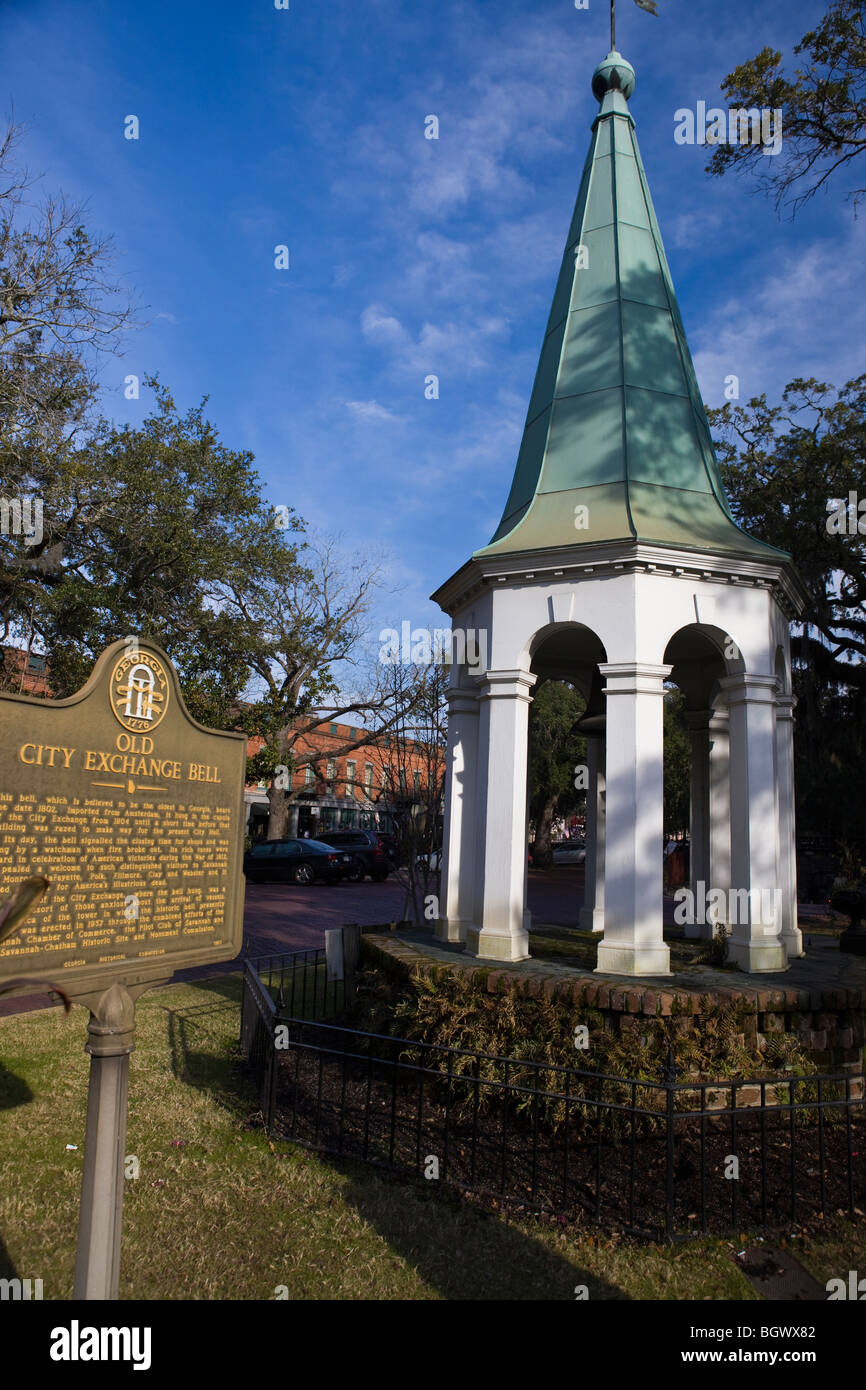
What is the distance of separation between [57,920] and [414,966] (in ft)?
14.4

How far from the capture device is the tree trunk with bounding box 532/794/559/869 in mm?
41031

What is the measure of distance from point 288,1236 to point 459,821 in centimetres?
522

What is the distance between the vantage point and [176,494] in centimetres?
1574

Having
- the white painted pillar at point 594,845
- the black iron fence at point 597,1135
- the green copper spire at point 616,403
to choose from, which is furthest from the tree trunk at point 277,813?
the black iron fence at point 597,1135

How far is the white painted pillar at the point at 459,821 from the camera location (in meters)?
9.02

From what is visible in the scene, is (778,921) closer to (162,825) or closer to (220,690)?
(162,825)

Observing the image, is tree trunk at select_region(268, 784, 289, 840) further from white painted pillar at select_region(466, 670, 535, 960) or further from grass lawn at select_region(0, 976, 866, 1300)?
grass lawn at select_region(0, 976, 866, 1300)

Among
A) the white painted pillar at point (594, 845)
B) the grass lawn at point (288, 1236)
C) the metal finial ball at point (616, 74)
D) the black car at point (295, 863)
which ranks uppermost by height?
the metal finial ball at point (616, 74)

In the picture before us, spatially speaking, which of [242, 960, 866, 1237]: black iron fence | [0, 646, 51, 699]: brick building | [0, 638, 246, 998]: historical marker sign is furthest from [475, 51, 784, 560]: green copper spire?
[0, 646, 51, 699]: brick building

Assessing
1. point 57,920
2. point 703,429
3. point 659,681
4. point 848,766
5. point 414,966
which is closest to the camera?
point 57,920

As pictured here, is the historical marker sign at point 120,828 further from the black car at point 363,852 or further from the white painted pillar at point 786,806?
the black car at point 363,852

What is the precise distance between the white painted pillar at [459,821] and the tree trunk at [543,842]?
105 ft

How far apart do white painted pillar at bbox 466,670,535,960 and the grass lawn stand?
104 inches
